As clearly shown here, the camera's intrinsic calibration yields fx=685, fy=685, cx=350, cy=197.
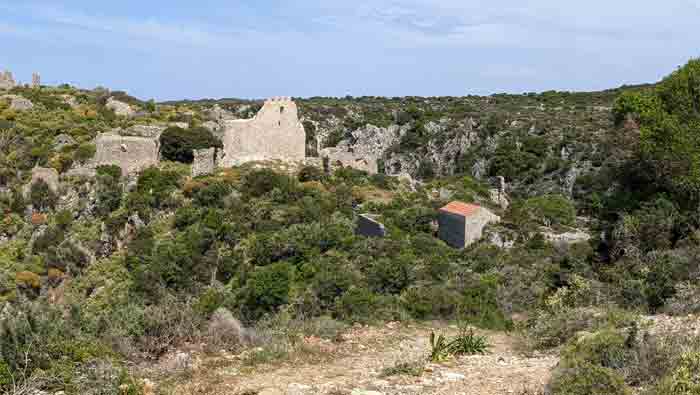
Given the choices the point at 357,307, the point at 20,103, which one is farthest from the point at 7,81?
the point at 357,307

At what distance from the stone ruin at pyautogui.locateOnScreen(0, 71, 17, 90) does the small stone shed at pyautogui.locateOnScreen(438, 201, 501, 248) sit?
36087mm

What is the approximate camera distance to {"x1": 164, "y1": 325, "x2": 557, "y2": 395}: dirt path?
7562 millimetres

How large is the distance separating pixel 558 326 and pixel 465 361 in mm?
2107

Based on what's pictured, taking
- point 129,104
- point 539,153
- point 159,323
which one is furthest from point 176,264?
point 539,153

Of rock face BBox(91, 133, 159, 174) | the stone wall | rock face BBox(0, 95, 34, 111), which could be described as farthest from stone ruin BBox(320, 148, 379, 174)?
rock face BBox(0, 95, 34, 111)

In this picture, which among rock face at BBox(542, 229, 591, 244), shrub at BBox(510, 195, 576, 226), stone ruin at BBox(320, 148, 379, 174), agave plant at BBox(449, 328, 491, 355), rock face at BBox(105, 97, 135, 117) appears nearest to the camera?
agave plant at BBox(449, 328, 491, 355)

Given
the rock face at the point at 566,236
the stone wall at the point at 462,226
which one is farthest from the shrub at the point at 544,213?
the stone wall at the point at 462,226

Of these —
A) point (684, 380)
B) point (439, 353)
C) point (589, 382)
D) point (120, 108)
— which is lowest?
point (439, 353)

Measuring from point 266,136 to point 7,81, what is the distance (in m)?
29.5

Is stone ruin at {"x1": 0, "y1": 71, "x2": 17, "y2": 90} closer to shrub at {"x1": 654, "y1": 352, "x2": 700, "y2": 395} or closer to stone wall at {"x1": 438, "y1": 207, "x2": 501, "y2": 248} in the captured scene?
stone wall at {"x1": 438, "y1": 207, "x2": 501, "y2": 248}

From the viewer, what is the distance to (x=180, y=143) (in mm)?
32000

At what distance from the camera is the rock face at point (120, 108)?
45075mm

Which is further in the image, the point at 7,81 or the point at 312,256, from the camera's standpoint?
the point at 7,81

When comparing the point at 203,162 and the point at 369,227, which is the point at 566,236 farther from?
the point at 203,162
